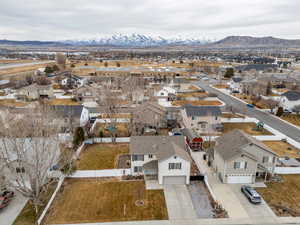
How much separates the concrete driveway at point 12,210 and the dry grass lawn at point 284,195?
24.2 m

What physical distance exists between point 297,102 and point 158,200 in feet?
154

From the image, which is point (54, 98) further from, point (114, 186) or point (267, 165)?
point (267, 165)

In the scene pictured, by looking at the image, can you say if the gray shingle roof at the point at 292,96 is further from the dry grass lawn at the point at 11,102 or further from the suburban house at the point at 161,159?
the dry grass lawn at the point at 11,102

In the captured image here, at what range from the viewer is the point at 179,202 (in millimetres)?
21359

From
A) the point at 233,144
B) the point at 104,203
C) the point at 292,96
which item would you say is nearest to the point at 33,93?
the point at 104,203

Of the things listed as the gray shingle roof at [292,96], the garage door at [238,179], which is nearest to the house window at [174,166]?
the garage door at [238,179]

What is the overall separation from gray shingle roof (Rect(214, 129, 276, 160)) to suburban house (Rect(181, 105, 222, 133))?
426 inches

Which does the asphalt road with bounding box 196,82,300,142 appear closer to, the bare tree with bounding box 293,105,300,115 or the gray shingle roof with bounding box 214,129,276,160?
the bare tree with bounding box 293,105,300,115

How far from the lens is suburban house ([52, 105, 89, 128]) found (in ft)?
120

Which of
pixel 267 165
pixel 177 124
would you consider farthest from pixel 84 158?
pixel 267 165

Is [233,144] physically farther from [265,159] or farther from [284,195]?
[284,195]

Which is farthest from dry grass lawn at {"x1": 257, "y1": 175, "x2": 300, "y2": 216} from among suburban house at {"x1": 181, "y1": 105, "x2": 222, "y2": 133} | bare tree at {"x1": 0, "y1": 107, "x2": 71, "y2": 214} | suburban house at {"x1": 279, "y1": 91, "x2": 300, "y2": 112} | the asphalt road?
suburban house at {"x1": 279, "y1": 91, "x2": 300, "y2": 112}

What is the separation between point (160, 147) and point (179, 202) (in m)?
6.90

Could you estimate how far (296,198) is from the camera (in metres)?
22.0
